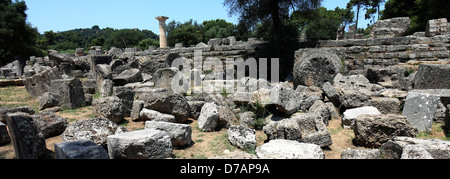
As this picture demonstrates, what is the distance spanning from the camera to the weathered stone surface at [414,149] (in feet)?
10.1

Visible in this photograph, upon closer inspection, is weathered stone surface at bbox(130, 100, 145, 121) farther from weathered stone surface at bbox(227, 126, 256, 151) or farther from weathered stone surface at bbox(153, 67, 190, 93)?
weathered stone surface at bbox(227, 126, 256, 151)

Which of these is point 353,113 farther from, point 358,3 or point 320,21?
point 358,3

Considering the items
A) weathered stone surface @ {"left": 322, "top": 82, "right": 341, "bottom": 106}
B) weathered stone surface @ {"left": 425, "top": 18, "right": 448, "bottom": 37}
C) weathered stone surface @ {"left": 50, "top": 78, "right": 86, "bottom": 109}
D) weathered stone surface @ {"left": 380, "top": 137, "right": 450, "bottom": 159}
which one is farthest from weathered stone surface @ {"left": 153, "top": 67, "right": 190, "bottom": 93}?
weathered stone surface @ {"left": 425, "top": 18, "right": 448, "bottom": 37}

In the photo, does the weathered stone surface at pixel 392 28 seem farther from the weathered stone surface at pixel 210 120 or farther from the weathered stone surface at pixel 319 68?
the weathered stone surface at pixel 210 120

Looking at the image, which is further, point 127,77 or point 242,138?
point 127,77

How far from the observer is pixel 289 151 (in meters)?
3.49

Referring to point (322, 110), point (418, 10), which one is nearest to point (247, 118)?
point (322, 110)

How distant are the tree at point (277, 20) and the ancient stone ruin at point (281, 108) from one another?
1548 millimetres

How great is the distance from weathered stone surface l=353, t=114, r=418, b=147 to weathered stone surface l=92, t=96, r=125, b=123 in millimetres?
4439

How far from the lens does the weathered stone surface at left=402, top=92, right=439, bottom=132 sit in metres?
4.75

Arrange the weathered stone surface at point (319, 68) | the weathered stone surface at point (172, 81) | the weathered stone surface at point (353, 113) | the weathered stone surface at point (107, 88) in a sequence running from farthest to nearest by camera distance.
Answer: the weathered stone surface at point (107, 88) → the weathered stone surface at point (172, 81) → the weathered stone surface at point (319, 68) → the weathered stone surface at point (353, 113)

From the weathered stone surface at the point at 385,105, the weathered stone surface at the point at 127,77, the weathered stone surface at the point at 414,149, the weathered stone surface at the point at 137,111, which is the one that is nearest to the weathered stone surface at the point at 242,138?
the weathered stone surface at the point at 414,149

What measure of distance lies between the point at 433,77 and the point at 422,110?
1.67 meters
